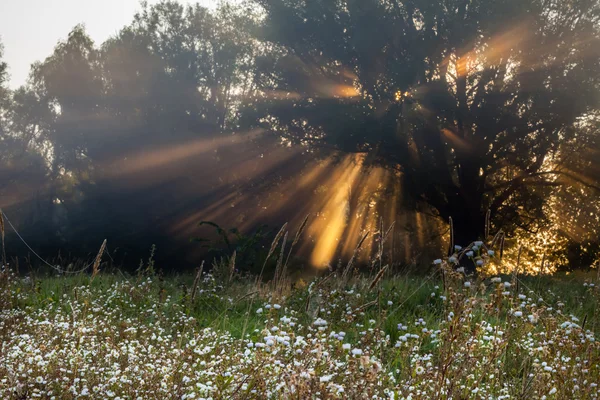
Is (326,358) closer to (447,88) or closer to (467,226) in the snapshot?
(447,88)

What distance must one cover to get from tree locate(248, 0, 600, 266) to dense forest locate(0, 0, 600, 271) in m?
0.05

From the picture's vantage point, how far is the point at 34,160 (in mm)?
36156

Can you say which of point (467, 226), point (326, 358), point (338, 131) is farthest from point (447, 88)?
point (326, 358)

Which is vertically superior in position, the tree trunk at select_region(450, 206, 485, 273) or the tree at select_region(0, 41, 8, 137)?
the tree at select_region(0, 41, 8, 137)

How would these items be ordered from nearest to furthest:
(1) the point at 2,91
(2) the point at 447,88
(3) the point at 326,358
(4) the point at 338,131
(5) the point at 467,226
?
(3) the point at 326,358 < (2) the point at 447,88 < (4) the point at 338,131 < (5) the point at 467,226 < (1) the point at 2,91

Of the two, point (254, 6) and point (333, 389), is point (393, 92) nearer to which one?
point (254, 6)

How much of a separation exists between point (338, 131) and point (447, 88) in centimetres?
325

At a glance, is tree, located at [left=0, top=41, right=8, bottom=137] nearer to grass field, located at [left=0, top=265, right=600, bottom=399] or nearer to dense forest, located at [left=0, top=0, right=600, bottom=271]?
dense forest, located at [left=0, top=0, right=600, bottom=271]

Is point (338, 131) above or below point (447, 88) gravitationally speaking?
below

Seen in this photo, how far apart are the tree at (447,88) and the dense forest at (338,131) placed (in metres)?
0.05

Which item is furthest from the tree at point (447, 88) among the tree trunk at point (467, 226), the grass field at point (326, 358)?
the grass field at point (326, 358)

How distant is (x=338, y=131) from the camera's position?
15.7m

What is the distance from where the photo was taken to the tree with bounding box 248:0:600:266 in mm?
14664

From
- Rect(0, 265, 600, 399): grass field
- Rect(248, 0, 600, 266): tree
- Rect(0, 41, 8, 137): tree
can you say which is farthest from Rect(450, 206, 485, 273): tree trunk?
Rect(0, 41, 8, 137): tree
